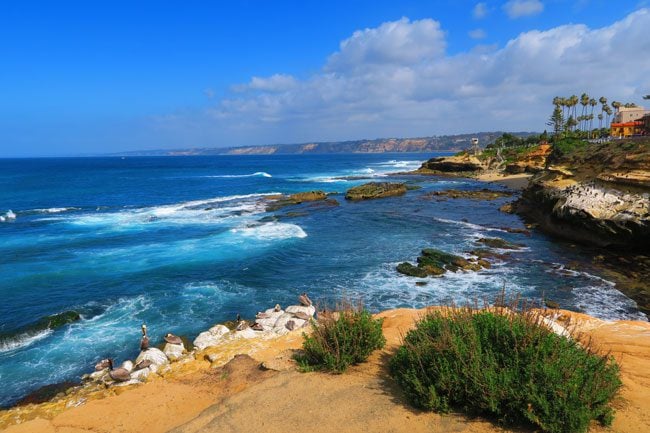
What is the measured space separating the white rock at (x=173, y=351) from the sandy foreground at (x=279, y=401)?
1.12 m

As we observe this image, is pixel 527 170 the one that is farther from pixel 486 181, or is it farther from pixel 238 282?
pixel 238 282

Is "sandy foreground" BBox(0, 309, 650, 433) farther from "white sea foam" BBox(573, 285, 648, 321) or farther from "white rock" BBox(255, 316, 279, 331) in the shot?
"white sea foam" BBox(573, 285, 648, 321)

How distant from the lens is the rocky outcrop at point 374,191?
50.2 m

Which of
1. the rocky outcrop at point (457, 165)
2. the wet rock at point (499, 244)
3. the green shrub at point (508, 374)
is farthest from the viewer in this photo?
the rocky outcrop at point (457, 165)

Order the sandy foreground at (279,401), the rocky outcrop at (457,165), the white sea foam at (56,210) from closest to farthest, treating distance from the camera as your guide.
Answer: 1. the sandy foreground at (279,401)
2. the white sea foam at (56,210)
3. the rocky outcrop at (457,165)

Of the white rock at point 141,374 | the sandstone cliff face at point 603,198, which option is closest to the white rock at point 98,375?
the white rock at point 141,374

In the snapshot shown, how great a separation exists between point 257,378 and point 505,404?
5.29 meters

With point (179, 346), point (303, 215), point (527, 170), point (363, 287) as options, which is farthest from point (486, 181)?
point (179, 346)

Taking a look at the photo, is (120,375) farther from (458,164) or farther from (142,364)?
(458,164)

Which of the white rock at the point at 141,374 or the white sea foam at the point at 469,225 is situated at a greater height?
the white rock at the point at 141,374

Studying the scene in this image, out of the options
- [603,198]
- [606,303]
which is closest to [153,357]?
[606,303]

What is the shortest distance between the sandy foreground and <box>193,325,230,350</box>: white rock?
1466mm

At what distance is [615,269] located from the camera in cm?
2072

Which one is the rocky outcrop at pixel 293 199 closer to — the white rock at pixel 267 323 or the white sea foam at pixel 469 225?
the white sea foam at pixel 469 225
